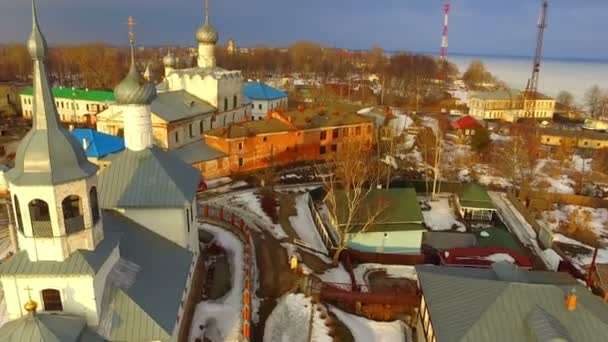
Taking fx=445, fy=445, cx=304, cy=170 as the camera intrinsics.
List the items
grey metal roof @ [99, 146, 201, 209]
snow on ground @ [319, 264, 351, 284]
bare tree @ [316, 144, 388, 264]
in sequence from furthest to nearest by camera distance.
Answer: bare tree @ [316, 144, 388, 264]
snow on ground @ [319, 264, 351, 284]
grey metal roof @ [99, 146, 201, 209]

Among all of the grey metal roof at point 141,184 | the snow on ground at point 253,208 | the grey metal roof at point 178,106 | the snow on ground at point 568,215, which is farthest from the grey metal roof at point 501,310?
the grey metal roof at point 178,106

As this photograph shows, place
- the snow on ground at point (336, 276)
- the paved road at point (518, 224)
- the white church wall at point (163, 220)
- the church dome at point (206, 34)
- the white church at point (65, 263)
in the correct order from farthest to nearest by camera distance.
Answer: the church dome at point (206, 34)
the paved road at point (518, 224)
the snow on ground at point (336, 276)
the white church wall at point (163, 220)
the white church at point (65, 263)

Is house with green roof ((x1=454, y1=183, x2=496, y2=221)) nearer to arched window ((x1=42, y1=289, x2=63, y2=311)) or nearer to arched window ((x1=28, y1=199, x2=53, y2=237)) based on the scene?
arched window ((x1=42, y1=289, x2=63, y2=311))

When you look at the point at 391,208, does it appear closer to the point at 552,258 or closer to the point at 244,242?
the point at 244,242

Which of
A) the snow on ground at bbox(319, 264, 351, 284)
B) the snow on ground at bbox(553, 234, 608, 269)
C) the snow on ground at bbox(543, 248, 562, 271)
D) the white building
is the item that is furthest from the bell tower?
the white building

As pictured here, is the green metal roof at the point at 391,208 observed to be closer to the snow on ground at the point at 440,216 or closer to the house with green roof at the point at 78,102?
the snow on ground at the point at 440,216

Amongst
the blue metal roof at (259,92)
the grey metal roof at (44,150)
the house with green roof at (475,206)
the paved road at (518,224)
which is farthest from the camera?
the blue metal roof at (259,92)

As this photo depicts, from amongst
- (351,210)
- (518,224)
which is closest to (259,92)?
(518,224)
